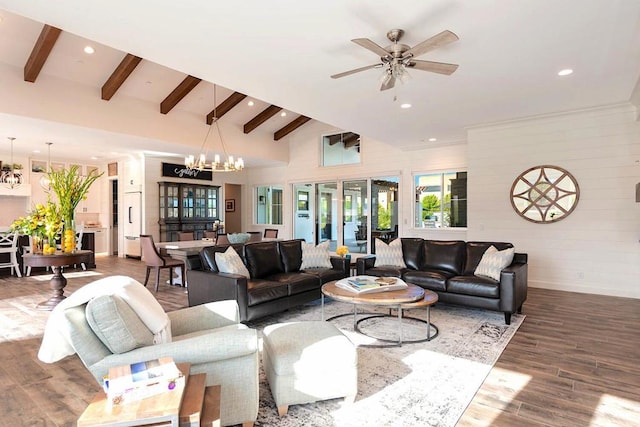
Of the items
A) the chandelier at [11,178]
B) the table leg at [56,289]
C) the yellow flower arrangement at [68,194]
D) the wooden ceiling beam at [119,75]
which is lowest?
the table leg at [56,289]

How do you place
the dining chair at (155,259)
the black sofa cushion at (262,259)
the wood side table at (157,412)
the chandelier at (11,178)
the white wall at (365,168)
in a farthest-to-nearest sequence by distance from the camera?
the chandelier at (11,178) → the white wall at (365,168) → the dining chair at (155,259) → the black sofa cushion at (262,259) → the wood side table at (157,412)

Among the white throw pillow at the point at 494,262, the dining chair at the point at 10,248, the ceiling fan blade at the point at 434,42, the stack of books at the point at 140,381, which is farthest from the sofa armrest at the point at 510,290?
the dining chair at the point at 10,248

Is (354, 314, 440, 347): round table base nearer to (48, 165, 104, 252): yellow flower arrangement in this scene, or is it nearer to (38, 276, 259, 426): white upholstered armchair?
(38, 276, 259, 426): white upholstered armchair

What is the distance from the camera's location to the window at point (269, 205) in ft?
36.1

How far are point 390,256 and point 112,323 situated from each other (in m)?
4.07

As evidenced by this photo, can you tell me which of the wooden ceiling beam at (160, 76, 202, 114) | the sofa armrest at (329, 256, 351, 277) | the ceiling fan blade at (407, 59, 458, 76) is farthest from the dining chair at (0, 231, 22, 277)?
the ceiling fan blade at (407, 59, 458, 76)

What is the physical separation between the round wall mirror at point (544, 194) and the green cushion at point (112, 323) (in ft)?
20.1

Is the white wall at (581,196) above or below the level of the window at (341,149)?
below

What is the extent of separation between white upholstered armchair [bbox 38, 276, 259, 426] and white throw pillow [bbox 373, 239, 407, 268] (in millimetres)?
3481

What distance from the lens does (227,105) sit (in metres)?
7.74

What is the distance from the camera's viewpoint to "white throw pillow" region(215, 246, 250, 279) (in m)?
3.98

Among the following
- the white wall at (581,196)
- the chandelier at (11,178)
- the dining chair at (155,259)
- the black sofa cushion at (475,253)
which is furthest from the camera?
the chandelier at (11,178)

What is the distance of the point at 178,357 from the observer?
1.79 meters

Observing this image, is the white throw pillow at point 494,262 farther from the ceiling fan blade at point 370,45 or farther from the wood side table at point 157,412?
the wood side table at point 157,412
